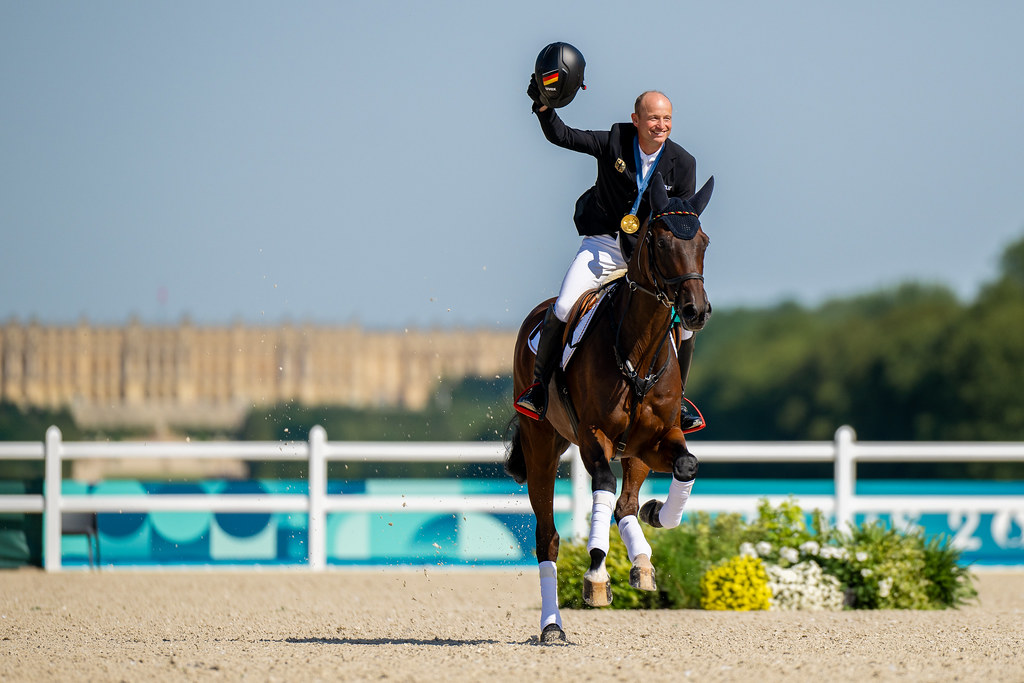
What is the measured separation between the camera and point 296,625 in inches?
385

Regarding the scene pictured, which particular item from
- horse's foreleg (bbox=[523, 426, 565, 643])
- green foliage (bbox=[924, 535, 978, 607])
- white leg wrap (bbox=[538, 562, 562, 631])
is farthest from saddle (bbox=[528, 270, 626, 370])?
green foliage (bbox=[924, 535, 978, 607])

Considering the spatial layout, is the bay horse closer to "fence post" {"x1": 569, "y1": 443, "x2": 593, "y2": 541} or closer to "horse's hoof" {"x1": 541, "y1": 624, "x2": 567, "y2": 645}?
"horse's hoof" {"x1": 541, "y1": 624, "x2": 567, "y2": 645}

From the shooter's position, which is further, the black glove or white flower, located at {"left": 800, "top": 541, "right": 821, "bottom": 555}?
white flower, located at {"left": 800, "top": 541, "right": 821, "bottom": 555}

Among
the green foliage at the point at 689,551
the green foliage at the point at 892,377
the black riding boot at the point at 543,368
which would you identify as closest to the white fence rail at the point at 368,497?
the green foliage at the point at 689,551

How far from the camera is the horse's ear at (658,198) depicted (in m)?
6.95

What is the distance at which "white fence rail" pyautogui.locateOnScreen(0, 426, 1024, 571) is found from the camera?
1487 cm

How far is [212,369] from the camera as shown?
170 feet

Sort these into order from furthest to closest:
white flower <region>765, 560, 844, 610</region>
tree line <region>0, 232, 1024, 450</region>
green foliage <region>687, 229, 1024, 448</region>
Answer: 1. green foliage <region>687, 229, 1024, 448</region>
2. tree line <region>0, 232, 1024, 450</region>
3. white flower <region>765, 560, 844, 610</region>

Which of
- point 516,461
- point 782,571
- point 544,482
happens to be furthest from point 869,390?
point 544,482

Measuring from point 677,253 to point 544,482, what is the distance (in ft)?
7.79

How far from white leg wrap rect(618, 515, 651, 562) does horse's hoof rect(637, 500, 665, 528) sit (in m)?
0.39

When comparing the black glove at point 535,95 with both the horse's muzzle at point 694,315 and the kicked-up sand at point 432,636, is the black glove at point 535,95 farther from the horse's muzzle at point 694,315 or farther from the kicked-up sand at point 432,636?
the kicked-up sand at point 432,636

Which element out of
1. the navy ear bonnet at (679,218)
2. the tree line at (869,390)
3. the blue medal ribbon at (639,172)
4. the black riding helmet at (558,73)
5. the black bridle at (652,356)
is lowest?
the tree line at (869,390)

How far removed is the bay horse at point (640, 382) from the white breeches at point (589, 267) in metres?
0.33
